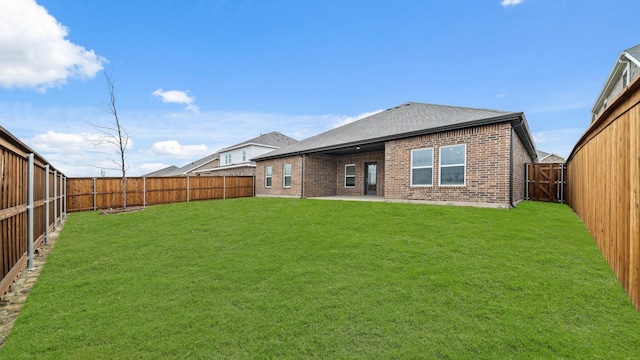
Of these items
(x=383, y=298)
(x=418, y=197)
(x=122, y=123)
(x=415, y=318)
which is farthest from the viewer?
(x=122, y=123)

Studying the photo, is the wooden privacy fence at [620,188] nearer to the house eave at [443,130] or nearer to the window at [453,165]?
the house eave at [443,130]

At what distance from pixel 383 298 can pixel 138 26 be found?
14.9 metres

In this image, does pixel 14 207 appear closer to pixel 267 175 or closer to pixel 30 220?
pixel 30 220

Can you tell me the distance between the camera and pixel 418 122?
41.1 ft

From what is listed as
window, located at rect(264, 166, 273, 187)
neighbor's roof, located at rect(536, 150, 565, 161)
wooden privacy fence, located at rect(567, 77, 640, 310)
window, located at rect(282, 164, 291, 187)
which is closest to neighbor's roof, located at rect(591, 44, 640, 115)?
wooden privacy fence, located at rect(567, 77, 640, 310)

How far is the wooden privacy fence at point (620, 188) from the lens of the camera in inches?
122

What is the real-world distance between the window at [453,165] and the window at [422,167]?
1.45 ft

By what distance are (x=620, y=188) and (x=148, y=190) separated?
18421 mm

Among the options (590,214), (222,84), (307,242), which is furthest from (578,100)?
(222,84)

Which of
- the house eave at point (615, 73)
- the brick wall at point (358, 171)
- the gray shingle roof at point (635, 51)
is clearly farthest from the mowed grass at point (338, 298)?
the brick wall at point (358, 171)

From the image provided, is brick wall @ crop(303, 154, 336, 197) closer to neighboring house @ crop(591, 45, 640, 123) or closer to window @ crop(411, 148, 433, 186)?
window @ crop(411, 148, 433, 186)

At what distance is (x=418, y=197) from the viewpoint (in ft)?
36.6

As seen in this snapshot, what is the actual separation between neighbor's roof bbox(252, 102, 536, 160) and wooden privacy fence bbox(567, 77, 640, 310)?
4.11 meters

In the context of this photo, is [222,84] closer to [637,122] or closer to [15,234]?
[15,234]
